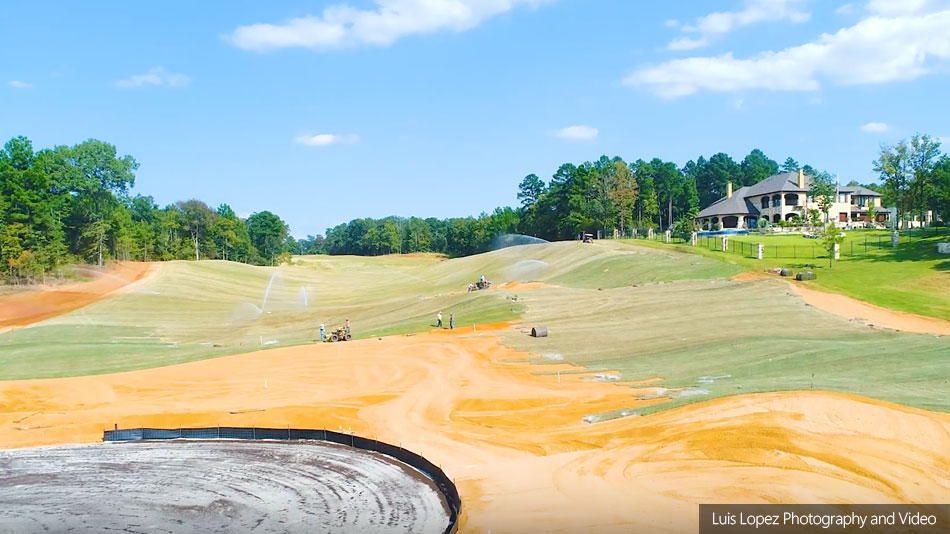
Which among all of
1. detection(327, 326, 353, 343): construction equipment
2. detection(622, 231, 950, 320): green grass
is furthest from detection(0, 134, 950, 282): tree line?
detection(327, 326, 353, 343): construction equipment

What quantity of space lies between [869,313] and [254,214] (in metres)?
152

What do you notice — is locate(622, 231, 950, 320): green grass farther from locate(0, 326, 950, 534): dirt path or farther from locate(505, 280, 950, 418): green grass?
locate(0, 326, 950, 534): dirt path

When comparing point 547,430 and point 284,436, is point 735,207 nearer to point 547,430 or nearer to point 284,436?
point 547,430

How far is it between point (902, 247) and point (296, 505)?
6164 centimetres

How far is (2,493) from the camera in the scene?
20.6 metres

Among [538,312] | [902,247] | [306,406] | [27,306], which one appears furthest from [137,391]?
[902,247]

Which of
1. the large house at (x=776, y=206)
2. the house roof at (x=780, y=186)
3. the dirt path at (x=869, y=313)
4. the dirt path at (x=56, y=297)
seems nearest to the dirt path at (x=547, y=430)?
the dirt path at (x=869, y=313)

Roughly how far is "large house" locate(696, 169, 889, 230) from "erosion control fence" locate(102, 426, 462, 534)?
87.1m

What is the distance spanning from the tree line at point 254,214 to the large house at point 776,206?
3.08 metres

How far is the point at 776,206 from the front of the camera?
333ft

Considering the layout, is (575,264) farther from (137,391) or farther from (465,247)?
(465,247)

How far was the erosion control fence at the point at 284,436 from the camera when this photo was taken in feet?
69.1

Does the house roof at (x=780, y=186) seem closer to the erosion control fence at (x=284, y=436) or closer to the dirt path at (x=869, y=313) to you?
the dirt path at (x=869, y=313)

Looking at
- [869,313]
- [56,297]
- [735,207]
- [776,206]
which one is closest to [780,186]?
[776,206]
